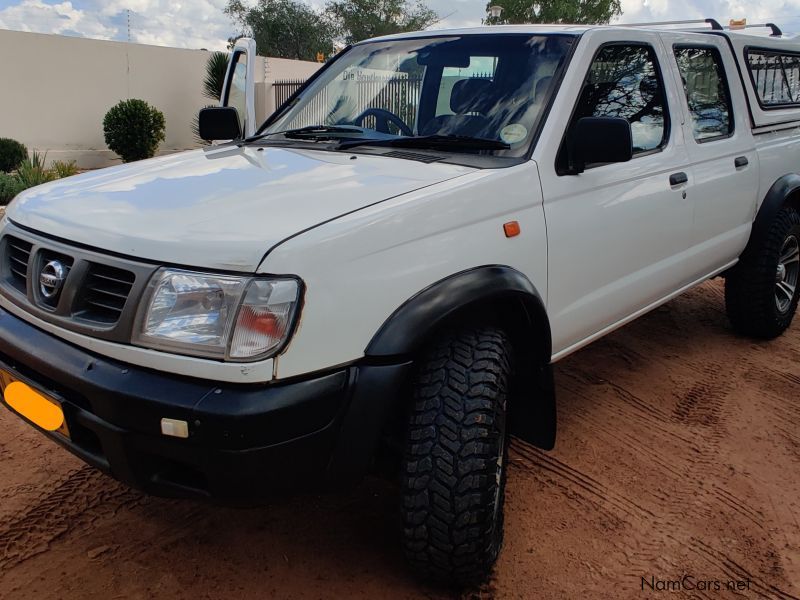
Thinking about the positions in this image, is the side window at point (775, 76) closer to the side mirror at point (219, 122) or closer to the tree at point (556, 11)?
the side mirror at point (219, 122)

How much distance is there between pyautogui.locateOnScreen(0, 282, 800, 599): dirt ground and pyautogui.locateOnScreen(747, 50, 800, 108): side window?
2.02m

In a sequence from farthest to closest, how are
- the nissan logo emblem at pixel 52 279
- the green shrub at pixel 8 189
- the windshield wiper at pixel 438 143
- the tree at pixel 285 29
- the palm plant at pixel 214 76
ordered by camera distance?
the tree at pixel 285 29, the palm plant at pixel 214 76, the green shrub at pixel 8 189, the windshield wiper at pixel 438 143, the nissan logo emblem at pixel 52 279

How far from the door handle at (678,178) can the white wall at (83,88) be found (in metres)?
14.3

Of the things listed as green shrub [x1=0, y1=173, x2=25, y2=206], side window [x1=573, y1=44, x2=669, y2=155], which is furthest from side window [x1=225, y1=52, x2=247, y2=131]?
green shrub [x1=0, y1=173, x2=25, y2=206]

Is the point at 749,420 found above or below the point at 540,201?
below

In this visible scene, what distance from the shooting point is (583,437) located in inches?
131

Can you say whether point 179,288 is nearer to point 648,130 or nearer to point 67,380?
point 67,380

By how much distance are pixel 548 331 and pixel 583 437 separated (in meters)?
1.04

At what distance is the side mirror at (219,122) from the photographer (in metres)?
3.71

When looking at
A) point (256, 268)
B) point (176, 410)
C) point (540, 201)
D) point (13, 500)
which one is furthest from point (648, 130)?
point (13, 500)

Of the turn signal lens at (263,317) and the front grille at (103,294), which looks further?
the front grille at (103,294)

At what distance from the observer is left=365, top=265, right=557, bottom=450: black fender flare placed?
196cm

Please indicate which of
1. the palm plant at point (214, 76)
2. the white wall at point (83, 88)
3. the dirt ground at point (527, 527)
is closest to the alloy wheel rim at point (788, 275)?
the dirt ground at point (527, 527)

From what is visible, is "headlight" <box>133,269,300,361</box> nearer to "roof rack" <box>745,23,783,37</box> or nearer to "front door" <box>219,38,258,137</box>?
"front door" <box>219,38,258,137</box>
